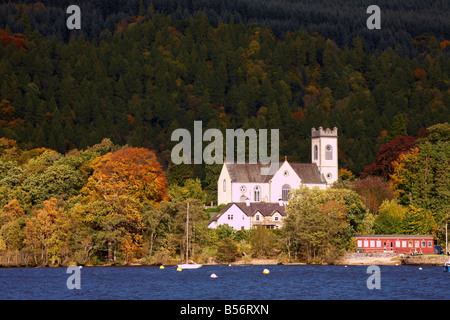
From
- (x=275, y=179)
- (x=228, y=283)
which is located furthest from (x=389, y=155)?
(x=228, y=283)

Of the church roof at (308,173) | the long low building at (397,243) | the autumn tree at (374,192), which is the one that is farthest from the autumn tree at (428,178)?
the church roof at (308,173)

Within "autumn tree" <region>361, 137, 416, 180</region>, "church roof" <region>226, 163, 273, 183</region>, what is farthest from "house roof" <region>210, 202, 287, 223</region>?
"autumn tree" <region>361, 137, 416, 180</region>

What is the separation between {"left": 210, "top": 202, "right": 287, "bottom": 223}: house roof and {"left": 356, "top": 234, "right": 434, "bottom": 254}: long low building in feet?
58.0

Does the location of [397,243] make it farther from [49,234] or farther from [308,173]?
[49,234]

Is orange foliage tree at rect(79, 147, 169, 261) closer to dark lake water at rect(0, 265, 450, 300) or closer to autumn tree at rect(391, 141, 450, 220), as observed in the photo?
dark lake water at rect(0, 265, 450, 300)

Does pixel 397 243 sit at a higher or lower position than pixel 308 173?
lower

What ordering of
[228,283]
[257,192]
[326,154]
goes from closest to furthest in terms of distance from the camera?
[228,283] → [257,192] → [326,154]

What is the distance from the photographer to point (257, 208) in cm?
10612

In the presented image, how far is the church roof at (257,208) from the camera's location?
344 ft

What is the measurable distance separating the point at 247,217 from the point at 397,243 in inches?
868

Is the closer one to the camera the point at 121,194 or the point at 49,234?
the point at 49,234
